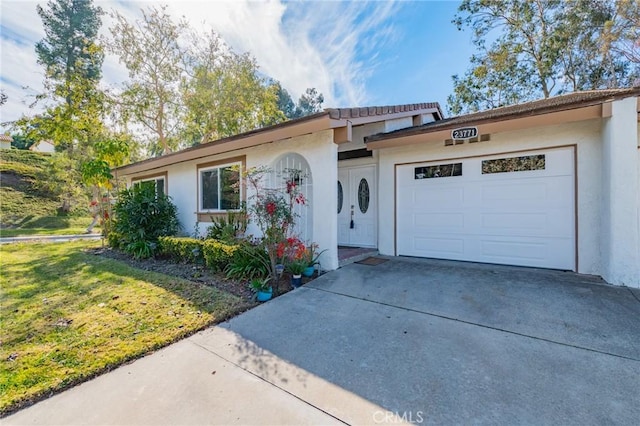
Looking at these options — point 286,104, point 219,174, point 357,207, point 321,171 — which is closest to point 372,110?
point 321,171

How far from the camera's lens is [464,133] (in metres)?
5.63

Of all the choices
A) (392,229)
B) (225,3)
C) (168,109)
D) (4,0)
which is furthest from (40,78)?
(392,229)

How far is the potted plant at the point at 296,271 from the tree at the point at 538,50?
58.0ft

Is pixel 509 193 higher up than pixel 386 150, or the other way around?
pixel 386 150

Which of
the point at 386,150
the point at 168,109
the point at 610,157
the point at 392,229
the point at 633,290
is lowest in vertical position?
the point at 633,290

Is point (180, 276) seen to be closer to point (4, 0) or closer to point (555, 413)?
point (555, 413)

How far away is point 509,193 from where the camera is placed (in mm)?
6023

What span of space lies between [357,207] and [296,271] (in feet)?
11.4

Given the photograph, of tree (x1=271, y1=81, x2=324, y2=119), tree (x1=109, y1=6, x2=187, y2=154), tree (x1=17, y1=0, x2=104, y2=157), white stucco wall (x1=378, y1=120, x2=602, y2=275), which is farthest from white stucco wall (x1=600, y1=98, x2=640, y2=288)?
tree (x1=271, y1=81, x2=324, y2=119)

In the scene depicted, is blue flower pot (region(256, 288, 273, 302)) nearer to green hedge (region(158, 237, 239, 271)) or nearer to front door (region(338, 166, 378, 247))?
green hedge (region(158, 237, 239, 271))

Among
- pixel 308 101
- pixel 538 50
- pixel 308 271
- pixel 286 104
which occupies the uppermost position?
pixel 308 101

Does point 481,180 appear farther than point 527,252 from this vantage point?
Yes

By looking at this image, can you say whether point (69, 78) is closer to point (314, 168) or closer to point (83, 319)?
point (314, 168)

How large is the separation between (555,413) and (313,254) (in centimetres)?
448
